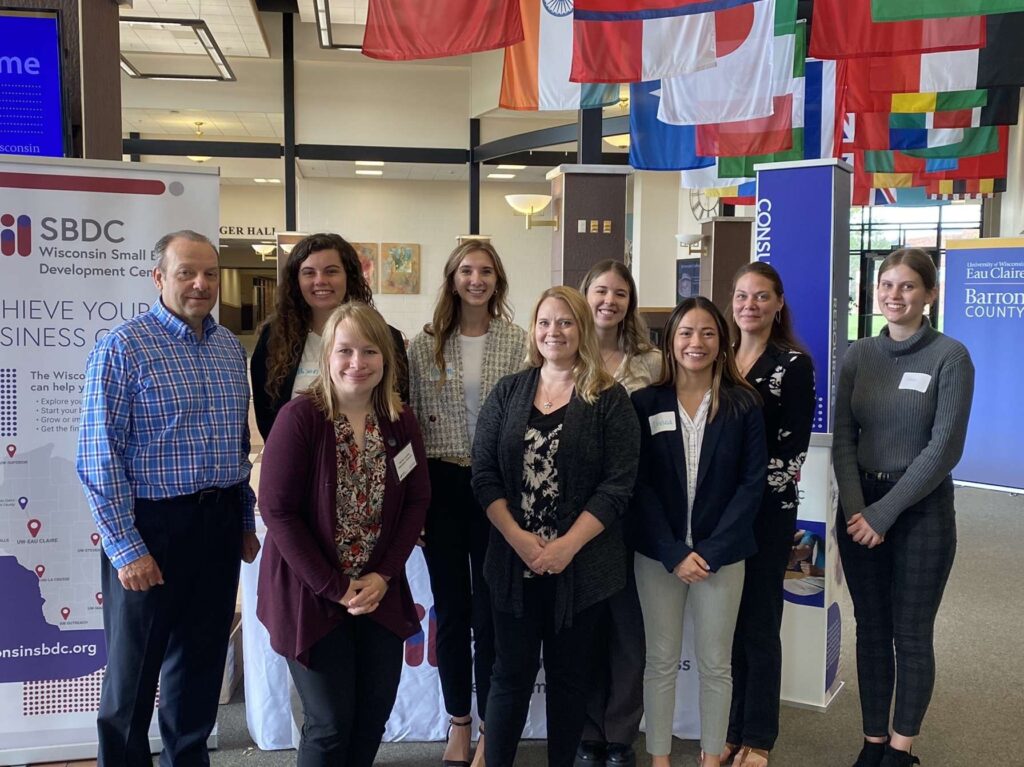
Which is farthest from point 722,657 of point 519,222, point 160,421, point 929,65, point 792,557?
point 519,222

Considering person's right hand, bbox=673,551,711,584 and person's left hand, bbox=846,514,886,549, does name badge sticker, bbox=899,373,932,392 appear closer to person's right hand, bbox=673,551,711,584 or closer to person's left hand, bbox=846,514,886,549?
person's left hand, bbox=846,514,886,549

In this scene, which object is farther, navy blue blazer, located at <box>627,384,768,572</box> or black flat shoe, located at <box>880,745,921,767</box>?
black flat shoe, located at <box>880,745,921,767</box>

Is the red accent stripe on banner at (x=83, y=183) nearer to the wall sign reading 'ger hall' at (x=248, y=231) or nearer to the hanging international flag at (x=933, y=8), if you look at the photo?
the hanging international flag at (x=933, y=8)

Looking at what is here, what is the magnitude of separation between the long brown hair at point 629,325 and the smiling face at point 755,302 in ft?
1.01

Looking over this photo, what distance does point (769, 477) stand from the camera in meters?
2.49

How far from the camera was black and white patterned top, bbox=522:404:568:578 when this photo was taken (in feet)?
7.00

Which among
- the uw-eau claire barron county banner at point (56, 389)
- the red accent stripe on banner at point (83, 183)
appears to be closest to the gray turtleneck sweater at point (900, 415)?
the uw-eau claire barron county banner at point (56, 389)

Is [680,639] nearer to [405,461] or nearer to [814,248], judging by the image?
[405,461]

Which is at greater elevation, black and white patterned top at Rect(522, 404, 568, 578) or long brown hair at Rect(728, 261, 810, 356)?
long brown hair at Rect(728, 261, 810, 356)

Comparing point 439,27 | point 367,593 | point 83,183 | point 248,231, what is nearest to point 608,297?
point 367,593

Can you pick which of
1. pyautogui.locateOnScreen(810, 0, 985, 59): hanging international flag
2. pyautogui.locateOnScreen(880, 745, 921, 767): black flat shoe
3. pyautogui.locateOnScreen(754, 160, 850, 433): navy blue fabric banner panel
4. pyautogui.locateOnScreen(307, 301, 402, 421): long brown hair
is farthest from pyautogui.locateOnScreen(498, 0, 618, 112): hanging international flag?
pyautogui.locateOnScreen(880, 745, 921, 767): black flat shoe

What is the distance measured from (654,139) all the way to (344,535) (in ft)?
20.3

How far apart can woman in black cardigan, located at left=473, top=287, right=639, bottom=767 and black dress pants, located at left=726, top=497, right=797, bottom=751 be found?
0.53 m

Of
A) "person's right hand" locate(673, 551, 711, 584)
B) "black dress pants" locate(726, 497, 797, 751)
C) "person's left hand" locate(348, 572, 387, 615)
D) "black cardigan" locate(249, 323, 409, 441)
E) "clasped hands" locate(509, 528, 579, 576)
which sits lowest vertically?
"black dress pants" locate(726, 497, 797, 751)
